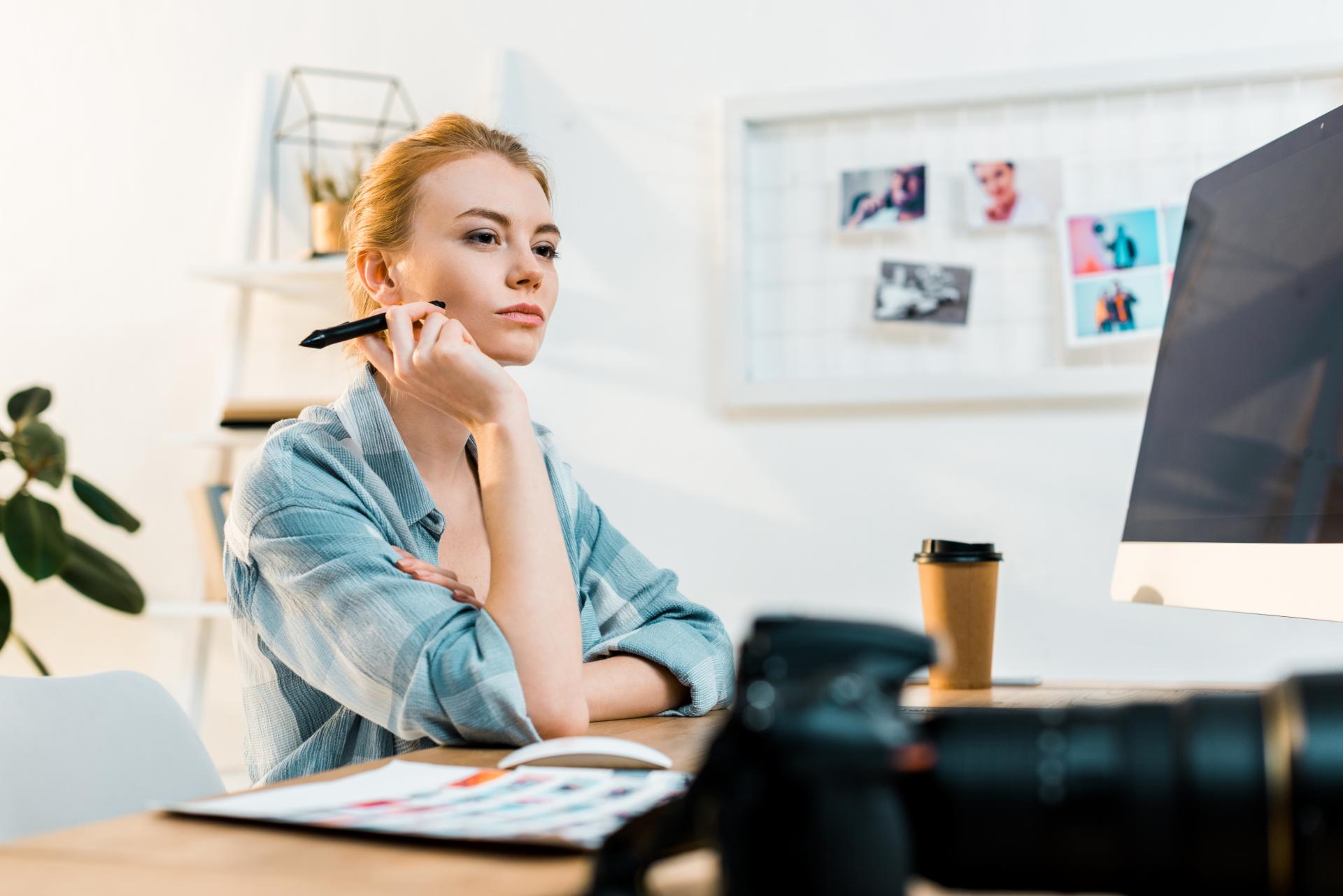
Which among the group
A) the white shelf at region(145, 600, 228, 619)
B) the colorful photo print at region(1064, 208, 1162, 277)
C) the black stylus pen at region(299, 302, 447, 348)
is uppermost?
the colorful photo print at region(1064, 208, 1162, 277)

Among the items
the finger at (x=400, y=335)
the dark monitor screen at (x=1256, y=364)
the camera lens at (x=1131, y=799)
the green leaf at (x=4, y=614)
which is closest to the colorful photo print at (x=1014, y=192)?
the dark monitor screen at (x=1256, y=364)

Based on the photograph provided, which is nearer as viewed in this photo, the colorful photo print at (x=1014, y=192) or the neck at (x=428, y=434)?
the neck at (x=428, y=434)

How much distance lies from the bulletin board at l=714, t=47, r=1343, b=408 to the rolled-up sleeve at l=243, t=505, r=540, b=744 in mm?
1184

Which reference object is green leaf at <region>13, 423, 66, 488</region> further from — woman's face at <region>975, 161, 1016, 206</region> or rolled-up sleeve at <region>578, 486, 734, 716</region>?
woman's face at <region>975, 161, 1016, 206</region>

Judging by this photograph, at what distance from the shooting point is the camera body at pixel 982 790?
33 cm

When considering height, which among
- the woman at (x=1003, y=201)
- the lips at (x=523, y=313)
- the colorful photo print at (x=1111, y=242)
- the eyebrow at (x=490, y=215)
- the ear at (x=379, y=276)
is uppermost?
the woman at (x=1003, y=201)

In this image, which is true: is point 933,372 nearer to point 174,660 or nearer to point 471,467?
point 471,467

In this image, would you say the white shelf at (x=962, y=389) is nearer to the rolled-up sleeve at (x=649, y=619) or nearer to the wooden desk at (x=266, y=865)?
the rolled-up sleeve at (x=649, y=619)

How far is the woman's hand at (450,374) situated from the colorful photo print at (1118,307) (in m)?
1.18

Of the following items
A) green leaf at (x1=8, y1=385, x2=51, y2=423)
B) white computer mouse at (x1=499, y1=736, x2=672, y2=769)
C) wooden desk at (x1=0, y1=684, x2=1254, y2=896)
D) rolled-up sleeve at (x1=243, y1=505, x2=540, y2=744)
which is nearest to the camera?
wooden desk at (x1=0, y1=684, x2=1254, y2=896)

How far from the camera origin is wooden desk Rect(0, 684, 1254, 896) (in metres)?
0.45

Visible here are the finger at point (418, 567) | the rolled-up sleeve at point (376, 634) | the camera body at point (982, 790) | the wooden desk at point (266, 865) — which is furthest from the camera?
the finger at point (418, 567)

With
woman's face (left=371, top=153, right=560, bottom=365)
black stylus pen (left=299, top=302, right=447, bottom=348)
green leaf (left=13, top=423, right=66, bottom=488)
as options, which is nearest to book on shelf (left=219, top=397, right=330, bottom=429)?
green leaf (left=13, top=423, right=66, bottom=488)

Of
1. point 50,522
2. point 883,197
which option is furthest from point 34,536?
point 883,197
